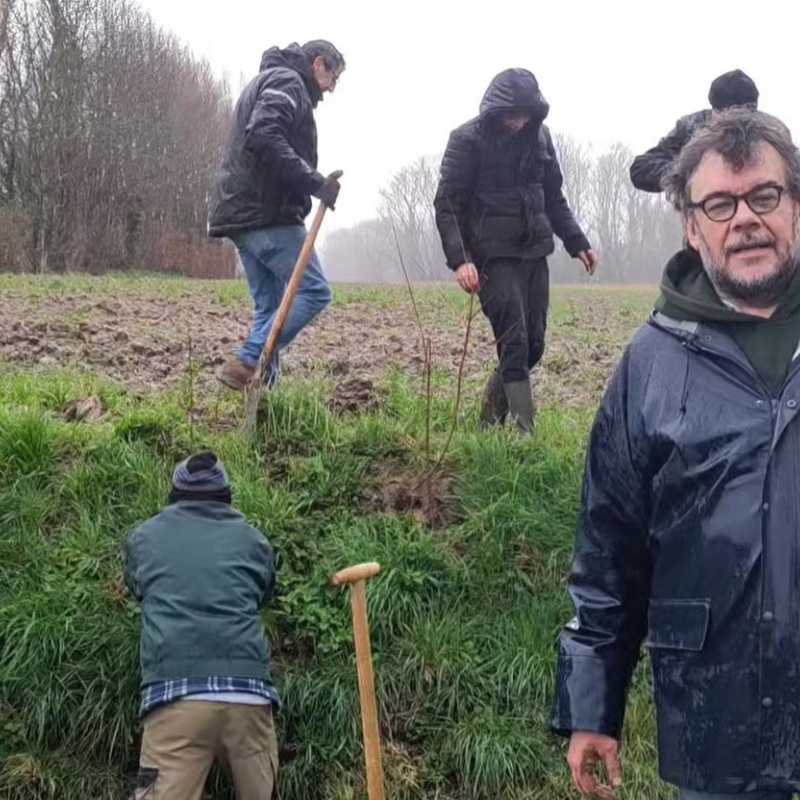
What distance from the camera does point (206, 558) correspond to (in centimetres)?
426

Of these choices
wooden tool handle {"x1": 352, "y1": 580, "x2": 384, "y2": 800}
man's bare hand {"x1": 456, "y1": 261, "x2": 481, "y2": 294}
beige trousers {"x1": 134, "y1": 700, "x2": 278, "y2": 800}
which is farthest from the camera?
man's bare hand {"x1": 456, "y1": 261, "x2": 481, "y2": 294}

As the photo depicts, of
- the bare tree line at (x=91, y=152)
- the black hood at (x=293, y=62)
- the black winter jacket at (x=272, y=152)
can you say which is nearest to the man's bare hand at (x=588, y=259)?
the black winter jacket at (x=272, y=152)

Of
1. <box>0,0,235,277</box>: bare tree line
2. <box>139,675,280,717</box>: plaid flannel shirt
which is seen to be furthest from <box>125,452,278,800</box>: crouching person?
<box>0,0,235,277</box>: bare tree line

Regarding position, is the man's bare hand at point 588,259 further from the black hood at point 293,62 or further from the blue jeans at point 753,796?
the blue jeans at point 753,796

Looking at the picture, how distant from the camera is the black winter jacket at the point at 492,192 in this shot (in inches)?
229

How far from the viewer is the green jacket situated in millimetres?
4141

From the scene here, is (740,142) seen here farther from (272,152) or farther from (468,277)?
(272,152)

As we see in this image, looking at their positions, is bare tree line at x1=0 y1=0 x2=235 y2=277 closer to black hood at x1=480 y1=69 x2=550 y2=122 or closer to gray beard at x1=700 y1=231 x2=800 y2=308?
black hood at x1=480 y1=69 x2=550 y2=122

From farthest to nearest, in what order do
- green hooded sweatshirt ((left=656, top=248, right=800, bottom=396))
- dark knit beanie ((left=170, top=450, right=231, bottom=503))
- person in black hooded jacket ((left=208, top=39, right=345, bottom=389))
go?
1. person in black hooded jacket ((left=208, top=39, right=345, bottom=389))
2. dark knit beanie ((left=170, top=450, right=231, bottom=503))
3. green hooded sweatshirt ((left=656, top=248, right=800, bottom=396))

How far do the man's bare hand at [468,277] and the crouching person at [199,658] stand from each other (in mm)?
1893

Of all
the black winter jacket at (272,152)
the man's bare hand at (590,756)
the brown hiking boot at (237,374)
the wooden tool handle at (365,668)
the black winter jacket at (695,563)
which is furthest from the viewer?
the brown hiking boot at (237,374)

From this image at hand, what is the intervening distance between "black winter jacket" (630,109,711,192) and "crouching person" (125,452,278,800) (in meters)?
2.48

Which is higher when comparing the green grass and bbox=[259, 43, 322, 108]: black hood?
bbox=[259, 43, 322, 108]: black hood

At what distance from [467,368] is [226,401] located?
288 centimetres
